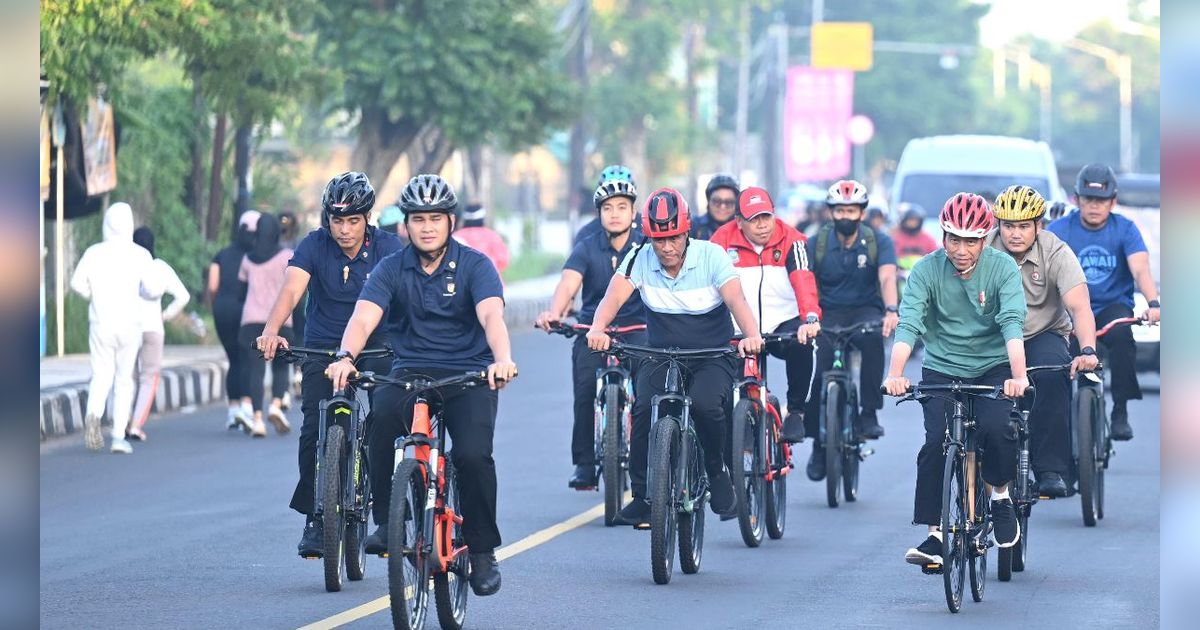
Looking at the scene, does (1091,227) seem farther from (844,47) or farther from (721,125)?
(721,125)

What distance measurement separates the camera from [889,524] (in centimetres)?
1193

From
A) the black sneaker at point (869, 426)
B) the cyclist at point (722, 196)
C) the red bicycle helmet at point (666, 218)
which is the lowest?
the black sneaker at point (869, 426)

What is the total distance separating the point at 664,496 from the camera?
9.42 m

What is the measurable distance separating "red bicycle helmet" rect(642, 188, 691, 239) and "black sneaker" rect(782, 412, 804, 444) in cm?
235

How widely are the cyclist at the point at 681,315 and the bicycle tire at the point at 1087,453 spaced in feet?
8.11

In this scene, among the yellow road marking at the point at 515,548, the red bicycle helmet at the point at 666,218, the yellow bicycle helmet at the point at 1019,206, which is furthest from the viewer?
the yellow bicycle helmet at the point at 1019,206

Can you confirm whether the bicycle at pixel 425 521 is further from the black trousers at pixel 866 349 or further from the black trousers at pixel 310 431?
the black trousers at pixel 866 349

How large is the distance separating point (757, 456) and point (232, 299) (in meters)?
6.97

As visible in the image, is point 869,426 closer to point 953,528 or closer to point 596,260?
point 596,260

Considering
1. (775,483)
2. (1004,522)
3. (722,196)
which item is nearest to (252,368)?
(722,196)

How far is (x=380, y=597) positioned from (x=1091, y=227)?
213 inches

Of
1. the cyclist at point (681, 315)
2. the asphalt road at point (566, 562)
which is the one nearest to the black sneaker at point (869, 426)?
the asphalt road at point (566, 562)

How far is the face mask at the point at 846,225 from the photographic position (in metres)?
13.2
